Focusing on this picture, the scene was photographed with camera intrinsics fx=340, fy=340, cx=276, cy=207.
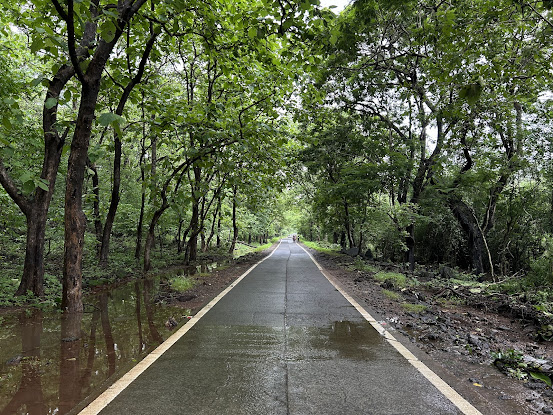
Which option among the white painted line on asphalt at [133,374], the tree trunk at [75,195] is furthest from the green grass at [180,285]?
the tree trunk at [75,195]

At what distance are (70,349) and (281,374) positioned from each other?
10.3 feet

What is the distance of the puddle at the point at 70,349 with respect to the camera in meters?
3.48

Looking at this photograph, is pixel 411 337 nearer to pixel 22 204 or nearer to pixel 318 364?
pixel 318 364

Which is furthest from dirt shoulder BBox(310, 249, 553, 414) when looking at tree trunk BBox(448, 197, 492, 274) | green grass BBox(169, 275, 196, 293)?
tree trunk BBox(448, 197, 492, 274)

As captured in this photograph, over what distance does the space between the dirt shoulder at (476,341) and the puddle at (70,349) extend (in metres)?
4.14

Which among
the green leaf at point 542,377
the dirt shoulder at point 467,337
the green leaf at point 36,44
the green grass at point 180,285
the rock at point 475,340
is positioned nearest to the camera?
the dirt shoulder at point 467,337

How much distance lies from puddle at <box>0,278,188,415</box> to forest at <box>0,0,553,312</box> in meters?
0.73

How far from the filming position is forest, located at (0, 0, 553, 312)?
19.5ft

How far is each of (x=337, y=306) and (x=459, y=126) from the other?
957cm

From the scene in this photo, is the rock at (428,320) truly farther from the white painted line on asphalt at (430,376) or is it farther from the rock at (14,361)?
the rock at (14,361)

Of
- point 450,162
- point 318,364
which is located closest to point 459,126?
point 450,162

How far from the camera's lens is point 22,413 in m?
3.11

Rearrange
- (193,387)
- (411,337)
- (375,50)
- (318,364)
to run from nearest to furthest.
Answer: (193,387), (318,364), (411,337), (375,50)

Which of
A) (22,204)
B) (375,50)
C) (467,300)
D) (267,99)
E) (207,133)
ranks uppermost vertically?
(375,50)
